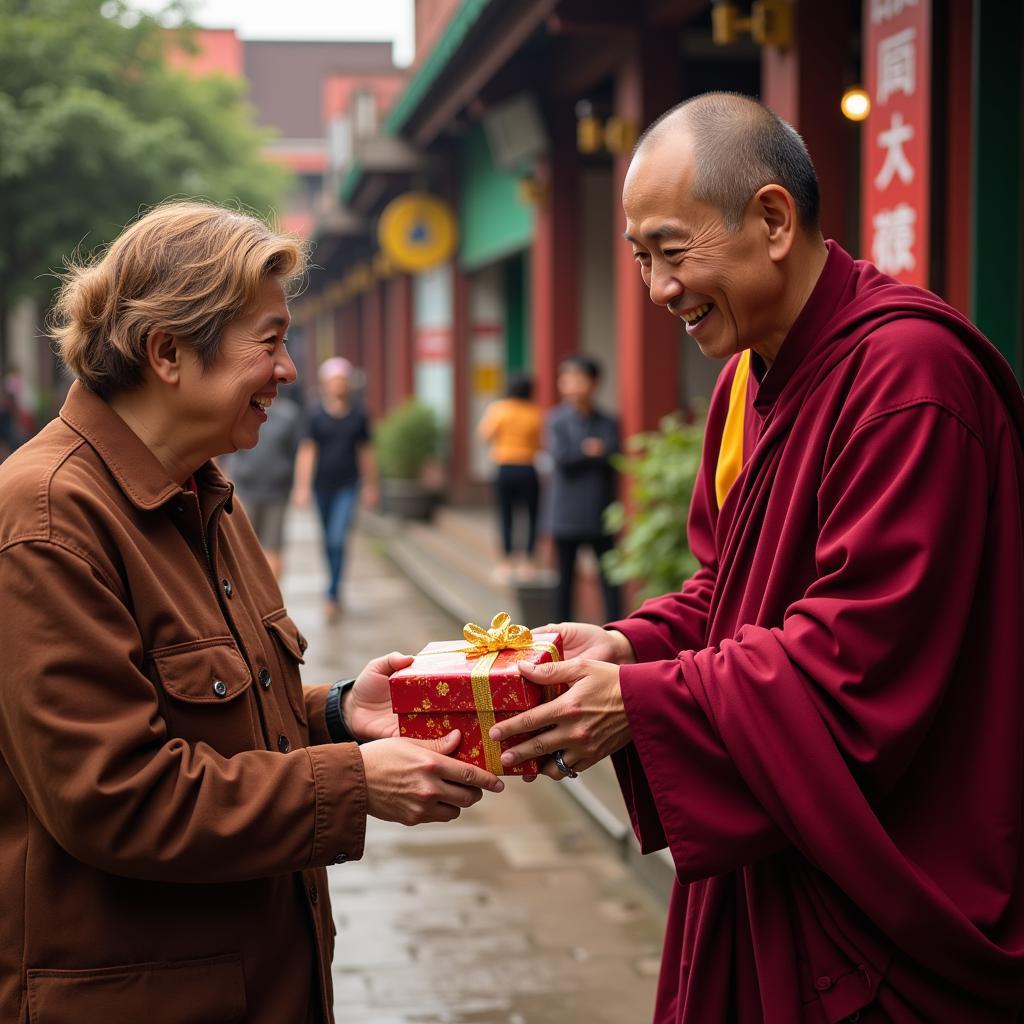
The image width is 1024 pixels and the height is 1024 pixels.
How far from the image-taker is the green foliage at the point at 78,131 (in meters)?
21.3

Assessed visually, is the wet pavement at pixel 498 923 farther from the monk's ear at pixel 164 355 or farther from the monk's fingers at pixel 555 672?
the monk's ear at pixel 164 355

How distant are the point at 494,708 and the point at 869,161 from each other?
3907 millimetres

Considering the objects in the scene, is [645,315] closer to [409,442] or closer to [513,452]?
[513,452]

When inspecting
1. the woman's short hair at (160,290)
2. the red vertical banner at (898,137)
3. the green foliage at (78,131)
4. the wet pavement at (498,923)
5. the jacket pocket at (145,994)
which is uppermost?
the green foliage at (78,131)

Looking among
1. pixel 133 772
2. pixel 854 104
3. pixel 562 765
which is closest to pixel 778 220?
pixel 562 765

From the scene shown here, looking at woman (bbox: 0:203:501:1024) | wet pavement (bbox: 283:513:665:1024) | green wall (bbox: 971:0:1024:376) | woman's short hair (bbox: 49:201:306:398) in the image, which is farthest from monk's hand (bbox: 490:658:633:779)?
green wall (bbox: 971:0:1024:376)

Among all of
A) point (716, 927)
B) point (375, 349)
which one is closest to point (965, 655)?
point (716, 927)

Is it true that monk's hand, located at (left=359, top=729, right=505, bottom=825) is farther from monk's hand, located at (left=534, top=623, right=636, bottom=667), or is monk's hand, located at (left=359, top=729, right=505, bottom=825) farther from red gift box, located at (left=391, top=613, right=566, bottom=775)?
monk's hand, located at (left=534, top=623, right=636, bottom=667)

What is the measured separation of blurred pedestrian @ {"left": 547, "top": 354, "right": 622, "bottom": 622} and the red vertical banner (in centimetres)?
352

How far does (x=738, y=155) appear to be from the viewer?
2.30 metres

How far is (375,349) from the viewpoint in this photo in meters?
26.1

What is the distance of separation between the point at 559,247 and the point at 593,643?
370 inches

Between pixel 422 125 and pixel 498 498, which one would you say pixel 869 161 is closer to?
pixel 498 498

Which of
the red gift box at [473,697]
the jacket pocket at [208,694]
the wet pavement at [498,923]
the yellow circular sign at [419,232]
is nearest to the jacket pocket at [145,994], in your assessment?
the jacket pocket at [208,694]
